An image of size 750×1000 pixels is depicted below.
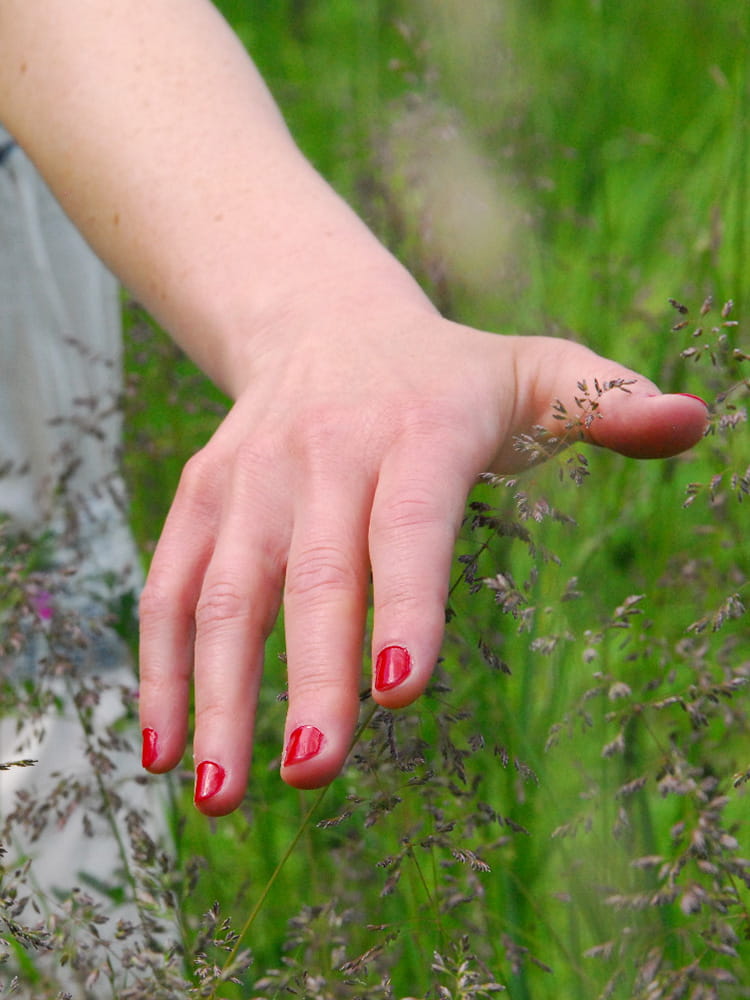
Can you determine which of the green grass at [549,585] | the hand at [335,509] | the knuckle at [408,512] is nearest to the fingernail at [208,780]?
the hand at [335,509]

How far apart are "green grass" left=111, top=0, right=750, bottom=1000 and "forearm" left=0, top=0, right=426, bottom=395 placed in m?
0.32

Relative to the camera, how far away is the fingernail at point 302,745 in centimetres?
71

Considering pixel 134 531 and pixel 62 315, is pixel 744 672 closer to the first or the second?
pixel 134 531

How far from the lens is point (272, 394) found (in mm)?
963

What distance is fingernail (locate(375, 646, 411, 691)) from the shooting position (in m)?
0.70

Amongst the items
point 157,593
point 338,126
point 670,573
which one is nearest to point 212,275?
point 157,593

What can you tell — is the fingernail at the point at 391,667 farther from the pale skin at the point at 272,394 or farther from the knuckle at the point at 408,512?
the knuckle at the point at 408,512

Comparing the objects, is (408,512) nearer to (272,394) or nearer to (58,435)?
(272,394)

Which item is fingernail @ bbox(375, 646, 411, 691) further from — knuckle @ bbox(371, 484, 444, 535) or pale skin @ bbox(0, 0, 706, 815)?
knuckle @ bbox(371, 484, 444, 535)

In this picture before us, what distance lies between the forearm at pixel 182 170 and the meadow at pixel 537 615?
311 mm

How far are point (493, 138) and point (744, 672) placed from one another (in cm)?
123

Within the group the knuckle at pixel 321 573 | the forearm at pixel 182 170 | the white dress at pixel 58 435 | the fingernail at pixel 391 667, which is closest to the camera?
the fingernail at pixel 391 667

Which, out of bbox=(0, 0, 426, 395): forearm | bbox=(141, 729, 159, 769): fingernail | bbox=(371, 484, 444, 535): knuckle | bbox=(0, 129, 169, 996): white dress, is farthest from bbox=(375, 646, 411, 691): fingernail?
bbox=(0, 129, 169, 996): white dress

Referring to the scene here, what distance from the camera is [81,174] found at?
1.27m
